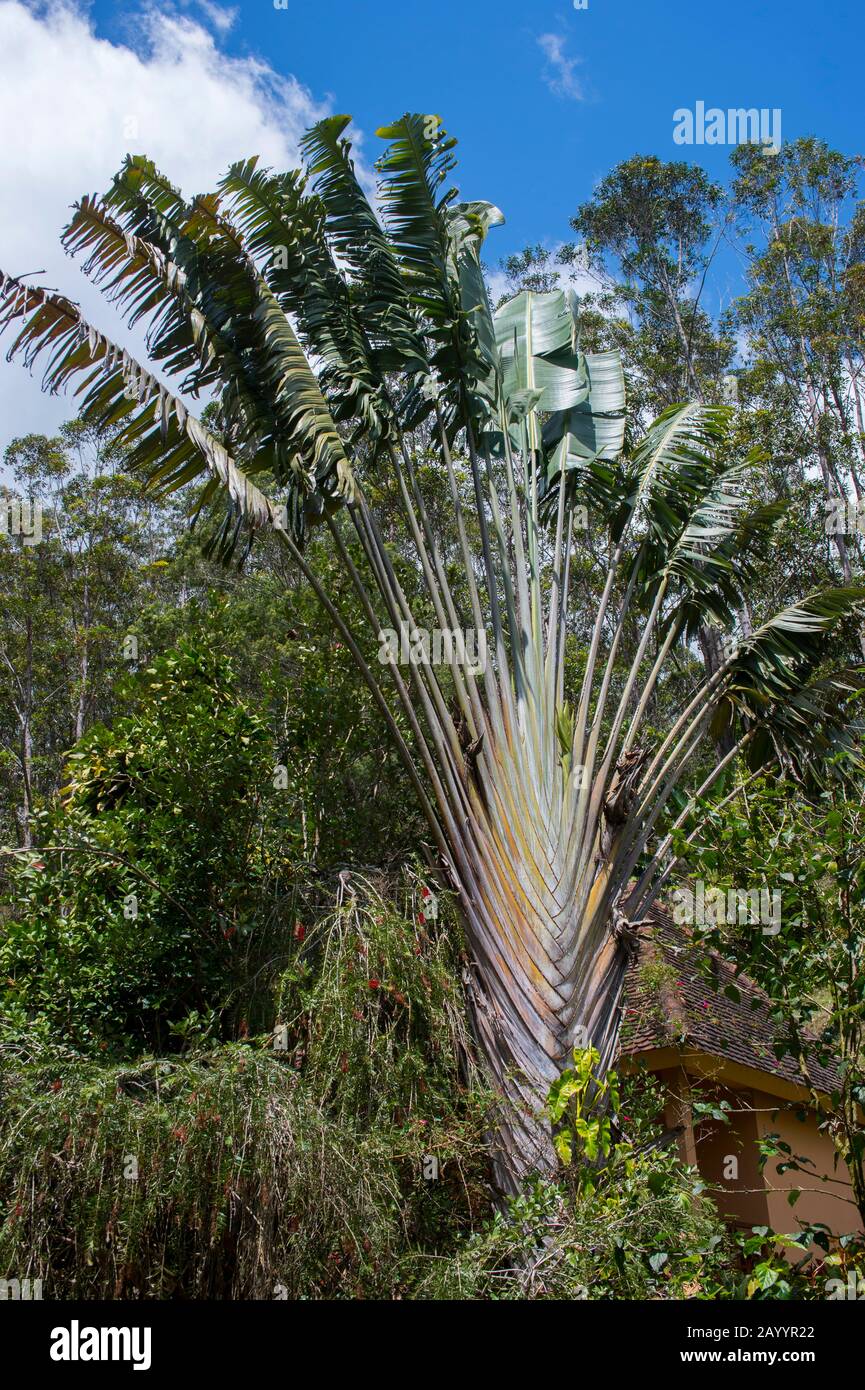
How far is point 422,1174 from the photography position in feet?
21.7

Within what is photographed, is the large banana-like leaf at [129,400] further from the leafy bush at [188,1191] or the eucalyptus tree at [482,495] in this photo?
the leafy bush at [188,1191]

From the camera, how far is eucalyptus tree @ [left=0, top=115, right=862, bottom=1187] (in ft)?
23.9

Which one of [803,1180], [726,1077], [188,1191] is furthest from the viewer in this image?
[803,1180]

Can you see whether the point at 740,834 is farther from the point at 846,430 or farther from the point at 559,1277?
the point at 846,430

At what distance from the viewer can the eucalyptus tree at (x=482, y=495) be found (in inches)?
287

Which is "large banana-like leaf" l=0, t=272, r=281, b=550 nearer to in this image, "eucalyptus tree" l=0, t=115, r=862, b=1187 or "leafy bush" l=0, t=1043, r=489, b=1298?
"eucalyptus tree" l=0, t=115, r=862, b=1187

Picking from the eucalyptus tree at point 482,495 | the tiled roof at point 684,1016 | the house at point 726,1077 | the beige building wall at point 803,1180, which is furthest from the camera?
the beige building wall at point 803,1180

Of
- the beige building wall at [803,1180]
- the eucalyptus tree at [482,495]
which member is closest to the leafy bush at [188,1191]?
the eucalyptus tree at [482,495]

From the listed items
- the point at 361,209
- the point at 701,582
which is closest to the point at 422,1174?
the point at 701,582

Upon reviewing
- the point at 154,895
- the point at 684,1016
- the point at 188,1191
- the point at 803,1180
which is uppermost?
the point at 154,895

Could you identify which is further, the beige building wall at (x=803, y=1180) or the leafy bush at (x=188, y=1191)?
the beige building wall at (x=803, y=1180)

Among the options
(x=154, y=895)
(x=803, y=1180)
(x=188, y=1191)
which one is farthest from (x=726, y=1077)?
(x=188, y=1191)

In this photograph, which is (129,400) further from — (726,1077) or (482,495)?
(726,1077)

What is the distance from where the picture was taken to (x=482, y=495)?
8992 millimetres
